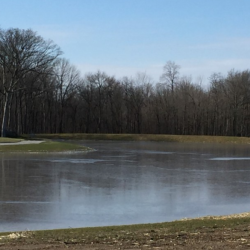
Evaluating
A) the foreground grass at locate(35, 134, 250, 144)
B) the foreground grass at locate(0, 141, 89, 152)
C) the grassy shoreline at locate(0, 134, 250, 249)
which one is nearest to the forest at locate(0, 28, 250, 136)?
the foreground grass at locate(35, 134, 250, 144)

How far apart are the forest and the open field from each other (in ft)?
220

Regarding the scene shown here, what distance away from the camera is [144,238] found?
8648mm

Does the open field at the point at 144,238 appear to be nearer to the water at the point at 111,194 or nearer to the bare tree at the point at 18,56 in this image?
the water at the point at 111,194

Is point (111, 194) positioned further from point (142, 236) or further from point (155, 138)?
point (155, 138)

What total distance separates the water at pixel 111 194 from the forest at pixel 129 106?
5270cm

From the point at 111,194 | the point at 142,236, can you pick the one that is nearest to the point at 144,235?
the point at 142,236

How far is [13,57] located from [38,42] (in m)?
3.94

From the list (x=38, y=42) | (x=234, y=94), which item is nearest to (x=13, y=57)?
(x=38, y=42)

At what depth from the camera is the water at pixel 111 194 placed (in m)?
13.4

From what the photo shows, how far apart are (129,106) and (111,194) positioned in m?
74.6

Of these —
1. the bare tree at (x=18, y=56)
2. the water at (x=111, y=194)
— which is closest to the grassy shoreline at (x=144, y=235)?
the water at (x=111, y=194)

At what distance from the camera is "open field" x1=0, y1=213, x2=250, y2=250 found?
7.87 meters

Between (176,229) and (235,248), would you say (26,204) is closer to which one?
(176,229)

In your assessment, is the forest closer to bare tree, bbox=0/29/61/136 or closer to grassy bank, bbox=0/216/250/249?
bare tree, bbox=0/29/61/136
